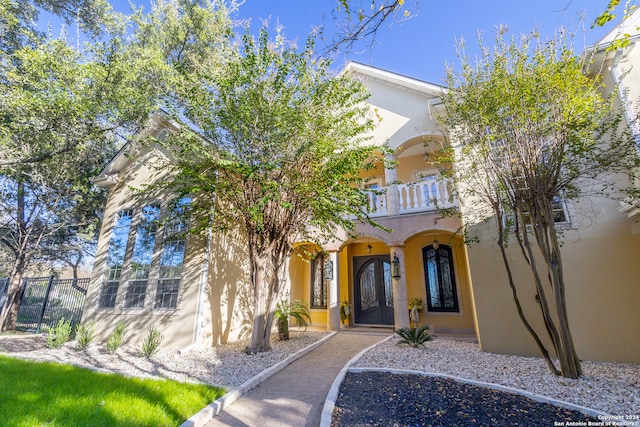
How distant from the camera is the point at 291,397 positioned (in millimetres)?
4348

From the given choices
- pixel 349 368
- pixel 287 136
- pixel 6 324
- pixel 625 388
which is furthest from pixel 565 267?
pixel 6 324

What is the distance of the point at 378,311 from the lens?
11.1 metres

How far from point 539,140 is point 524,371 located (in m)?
4.33

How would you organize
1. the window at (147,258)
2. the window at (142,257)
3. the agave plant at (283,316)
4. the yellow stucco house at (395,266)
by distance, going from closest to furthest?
the yellow stucco house at (395,266)
the window at (147,258)
the agave plant at (283,316)
the window at (142,257)

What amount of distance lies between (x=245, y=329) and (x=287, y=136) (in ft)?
21.1

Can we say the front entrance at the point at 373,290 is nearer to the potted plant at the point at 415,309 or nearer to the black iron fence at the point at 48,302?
the potted plant at the point at 415,309

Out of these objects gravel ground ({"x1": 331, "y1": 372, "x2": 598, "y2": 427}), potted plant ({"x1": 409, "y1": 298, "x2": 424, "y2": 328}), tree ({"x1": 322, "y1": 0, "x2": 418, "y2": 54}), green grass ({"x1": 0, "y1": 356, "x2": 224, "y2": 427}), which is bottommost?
gravel ground ({"x1": 331, "y1": 372, "x2": 598, "y2": 427})

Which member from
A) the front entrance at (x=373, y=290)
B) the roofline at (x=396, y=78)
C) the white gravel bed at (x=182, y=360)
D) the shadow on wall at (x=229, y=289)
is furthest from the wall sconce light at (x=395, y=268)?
the roofline at (x=396, y=78)

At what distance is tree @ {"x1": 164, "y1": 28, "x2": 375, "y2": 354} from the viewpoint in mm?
6648

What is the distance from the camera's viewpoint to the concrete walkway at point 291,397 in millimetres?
3651

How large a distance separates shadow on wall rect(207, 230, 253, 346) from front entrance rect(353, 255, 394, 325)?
14.7 feet

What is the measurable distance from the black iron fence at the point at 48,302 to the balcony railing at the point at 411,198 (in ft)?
38.5

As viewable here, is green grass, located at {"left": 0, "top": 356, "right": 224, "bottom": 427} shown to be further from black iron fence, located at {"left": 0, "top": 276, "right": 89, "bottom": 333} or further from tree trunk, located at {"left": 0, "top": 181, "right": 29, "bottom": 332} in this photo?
tree trunk, located at {"left": 0, "top": 181, "right": 29, "bottom": 332}

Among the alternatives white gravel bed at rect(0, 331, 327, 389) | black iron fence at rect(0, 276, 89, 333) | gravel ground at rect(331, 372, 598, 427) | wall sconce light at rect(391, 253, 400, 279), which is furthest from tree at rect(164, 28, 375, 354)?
black iron fence at rect(0, 276, 89, 333)
